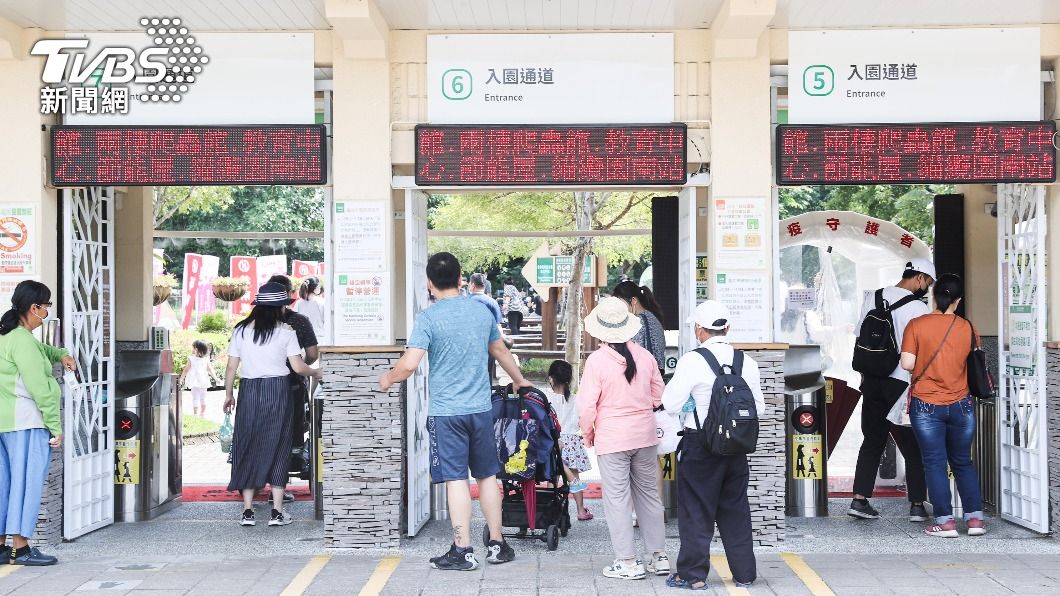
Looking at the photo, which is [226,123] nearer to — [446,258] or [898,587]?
[446,258]

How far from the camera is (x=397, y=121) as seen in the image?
6.79m

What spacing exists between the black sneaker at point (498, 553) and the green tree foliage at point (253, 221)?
75.4ft

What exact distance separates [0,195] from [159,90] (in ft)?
3.97

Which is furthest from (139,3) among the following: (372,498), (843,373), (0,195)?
(843,373)

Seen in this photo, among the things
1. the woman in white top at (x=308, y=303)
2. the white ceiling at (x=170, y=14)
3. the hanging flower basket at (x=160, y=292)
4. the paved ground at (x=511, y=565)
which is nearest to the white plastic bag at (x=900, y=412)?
the paved ground at (x=511, y=565)

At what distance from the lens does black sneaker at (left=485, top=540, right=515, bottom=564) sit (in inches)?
238

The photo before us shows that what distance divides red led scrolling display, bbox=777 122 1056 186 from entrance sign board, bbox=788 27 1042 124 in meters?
0.13

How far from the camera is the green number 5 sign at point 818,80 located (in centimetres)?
670

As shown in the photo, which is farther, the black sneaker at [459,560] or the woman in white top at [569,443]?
the woman in white top at [569,443]

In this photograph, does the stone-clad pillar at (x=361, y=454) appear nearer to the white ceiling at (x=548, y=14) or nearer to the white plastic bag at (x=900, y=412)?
the white ceiling at (x=548, y=14)

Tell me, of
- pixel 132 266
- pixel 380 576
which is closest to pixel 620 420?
pixel 380 576

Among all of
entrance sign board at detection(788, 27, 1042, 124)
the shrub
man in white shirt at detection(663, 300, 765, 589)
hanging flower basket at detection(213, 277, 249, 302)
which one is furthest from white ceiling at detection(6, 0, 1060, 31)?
the shrub

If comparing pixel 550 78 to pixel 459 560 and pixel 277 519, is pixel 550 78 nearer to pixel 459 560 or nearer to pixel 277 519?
pixel 459 560
